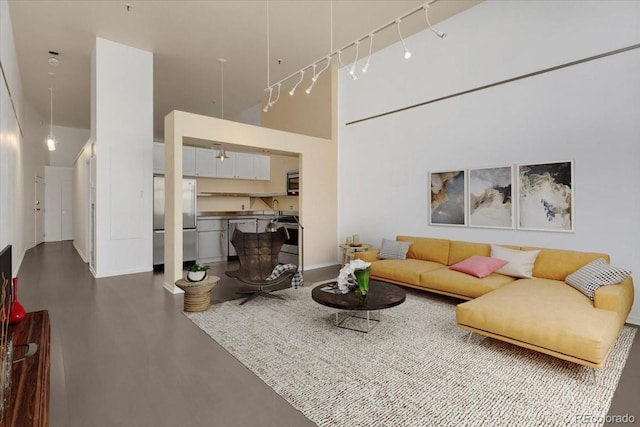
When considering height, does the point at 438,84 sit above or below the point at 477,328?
above

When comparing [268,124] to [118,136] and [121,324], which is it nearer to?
[118,136]

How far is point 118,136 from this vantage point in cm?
546

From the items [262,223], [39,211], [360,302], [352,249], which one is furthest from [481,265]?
[39,211]

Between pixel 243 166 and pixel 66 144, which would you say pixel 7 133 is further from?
pixel 66 144

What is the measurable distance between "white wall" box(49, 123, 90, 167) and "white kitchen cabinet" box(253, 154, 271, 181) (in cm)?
626

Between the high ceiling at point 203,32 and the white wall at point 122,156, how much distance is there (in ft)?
1.39

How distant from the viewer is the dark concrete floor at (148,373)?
1922mm

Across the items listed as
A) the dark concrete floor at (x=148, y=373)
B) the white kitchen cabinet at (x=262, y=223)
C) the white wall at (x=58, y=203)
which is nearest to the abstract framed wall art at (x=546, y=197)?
the dark concrete floor at (x=148, y=373)

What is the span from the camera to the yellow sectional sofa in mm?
2301

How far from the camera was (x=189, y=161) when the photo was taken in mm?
7133

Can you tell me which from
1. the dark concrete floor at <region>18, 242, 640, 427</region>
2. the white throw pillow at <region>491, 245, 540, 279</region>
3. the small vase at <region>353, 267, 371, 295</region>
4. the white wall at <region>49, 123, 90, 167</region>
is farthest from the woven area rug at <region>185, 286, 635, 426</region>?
the white wall at <region>49, 123, 90, 167</region>

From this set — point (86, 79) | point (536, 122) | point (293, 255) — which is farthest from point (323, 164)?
point (86, 79)

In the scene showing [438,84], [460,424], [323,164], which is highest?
[438,84]

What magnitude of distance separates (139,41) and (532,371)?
22.0 feet
